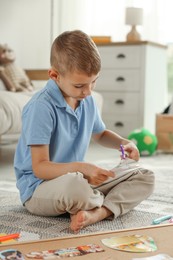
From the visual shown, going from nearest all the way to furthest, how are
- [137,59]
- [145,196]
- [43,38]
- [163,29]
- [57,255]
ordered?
[57,255]
[145,196]
[137,59]
[163,29]
[43,38]

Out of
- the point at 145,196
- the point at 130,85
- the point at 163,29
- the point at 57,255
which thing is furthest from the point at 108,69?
the point at 57,255

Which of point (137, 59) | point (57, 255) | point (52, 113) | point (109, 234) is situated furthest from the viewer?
point (137, 59)

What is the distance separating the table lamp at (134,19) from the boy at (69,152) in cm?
237

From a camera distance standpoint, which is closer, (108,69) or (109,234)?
(109,234)

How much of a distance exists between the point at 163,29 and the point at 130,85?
2.04ft

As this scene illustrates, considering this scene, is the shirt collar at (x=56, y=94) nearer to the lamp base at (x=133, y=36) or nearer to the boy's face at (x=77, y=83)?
the boy's face at (x=77, y=83)

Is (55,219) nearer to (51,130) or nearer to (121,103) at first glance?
(51,130)

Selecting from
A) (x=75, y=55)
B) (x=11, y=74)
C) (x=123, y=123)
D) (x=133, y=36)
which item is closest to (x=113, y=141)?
(x=75, y=55)

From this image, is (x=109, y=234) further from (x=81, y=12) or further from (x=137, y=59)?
(x=81, y=12)

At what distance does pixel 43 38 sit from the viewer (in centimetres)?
432

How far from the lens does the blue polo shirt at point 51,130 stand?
1410 millimetres

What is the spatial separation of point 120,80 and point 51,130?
7.95 ft

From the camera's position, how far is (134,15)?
12.7 feet

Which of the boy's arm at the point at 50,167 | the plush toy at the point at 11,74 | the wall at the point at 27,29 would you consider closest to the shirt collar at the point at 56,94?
the boy's arm at the point at 50,167
